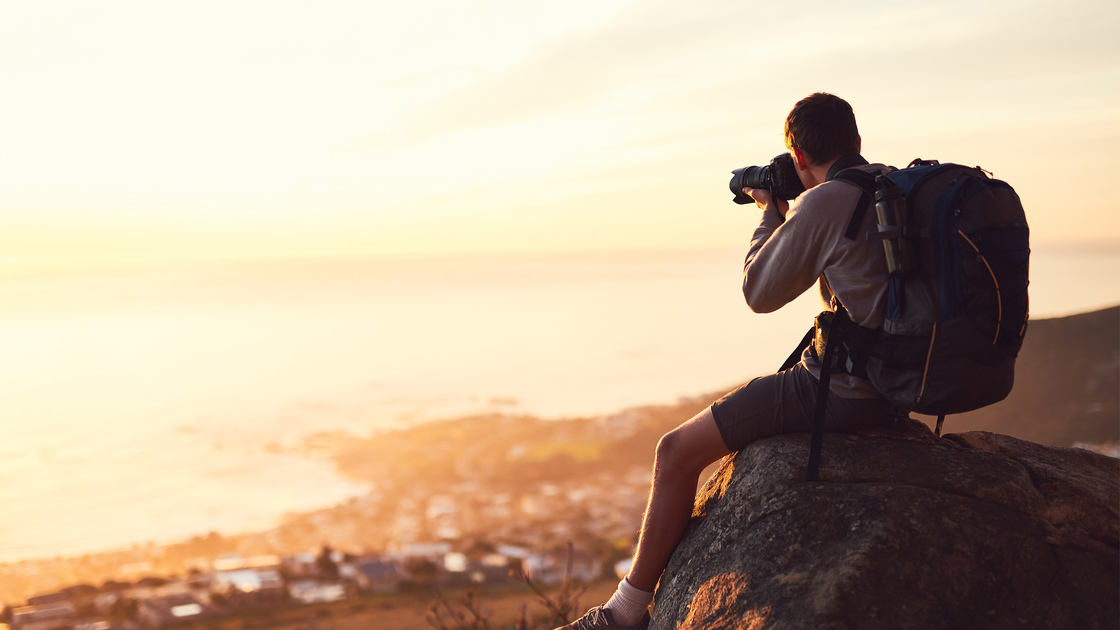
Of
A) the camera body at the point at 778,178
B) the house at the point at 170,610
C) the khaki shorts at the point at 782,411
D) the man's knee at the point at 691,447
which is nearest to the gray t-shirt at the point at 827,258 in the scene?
the camera body at the point at 778,178

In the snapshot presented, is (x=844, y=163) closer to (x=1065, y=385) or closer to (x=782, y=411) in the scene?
(x=782, y=411)

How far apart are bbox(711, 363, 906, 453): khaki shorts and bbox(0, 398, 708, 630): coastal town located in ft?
32.3

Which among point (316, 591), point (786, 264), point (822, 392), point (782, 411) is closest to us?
point (786, 264)

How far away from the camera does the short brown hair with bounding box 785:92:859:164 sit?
10.6 ft

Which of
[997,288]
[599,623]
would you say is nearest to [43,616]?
[599,623]

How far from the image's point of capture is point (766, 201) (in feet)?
12.0

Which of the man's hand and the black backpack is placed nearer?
the black backpack

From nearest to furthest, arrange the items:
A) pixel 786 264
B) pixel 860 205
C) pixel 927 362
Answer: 1. pixel 927 362
2. pixel 860 205
3. pixel 786 264

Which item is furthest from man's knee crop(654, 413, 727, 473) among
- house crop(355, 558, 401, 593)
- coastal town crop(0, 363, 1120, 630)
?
house crop(355, 558, 401, 593)

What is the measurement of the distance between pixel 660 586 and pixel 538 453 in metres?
33.8

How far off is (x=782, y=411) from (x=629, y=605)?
1.42 metres

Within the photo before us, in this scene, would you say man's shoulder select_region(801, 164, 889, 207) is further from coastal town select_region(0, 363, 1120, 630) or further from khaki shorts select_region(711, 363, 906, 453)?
coastal town select_region(0, 363, 1120, 630)

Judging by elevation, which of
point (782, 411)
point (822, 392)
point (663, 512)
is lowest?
point (663, 512)

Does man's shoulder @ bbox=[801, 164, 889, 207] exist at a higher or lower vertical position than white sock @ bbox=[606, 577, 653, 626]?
higher
